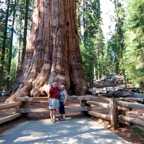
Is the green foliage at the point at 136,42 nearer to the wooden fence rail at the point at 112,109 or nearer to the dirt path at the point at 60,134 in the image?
the wooden fence rail at the point at 112,109

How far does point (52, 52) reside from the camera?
14055 mm

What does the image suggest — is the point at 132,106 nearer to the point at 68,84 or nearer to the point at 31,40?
the point at 68,84

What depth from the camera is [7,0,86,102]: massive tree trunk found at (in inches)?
513

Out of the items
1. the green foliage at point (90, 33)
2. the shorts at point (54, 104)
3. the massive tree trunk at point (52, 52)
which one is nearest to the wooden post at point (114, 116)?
the shorts at point (54, 104)

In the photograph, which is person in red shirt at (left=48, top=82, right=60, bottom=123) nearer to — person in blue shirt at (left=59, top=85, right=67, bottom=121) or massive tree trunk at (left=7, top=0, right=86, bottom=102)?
person in blue shirt at (left=59, top=85, right=67, bottom=121)

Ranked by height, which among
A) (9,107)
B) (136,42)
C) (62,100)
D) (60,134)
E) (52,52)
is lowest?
(60,134)

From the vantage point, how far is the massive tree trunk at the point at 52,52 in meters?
13.0

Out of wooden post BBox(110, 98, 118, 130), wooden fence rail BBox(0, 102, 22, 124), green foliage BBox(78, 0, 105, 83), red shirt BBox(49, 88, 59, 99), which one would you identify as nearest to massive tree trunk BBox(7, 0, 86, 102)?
wooden fence rail BBox(0, 102, 22, 124)

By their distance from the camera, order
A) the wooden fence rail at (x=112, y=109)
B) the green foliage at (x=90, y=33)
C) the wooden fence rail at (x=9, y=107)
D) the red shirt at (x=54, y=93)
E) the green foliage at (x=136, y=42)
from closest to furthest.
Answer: the wooden fence rail at (x=112, y=109) → the wooden fence rail at (x=9, y=107) → the red shirt at (x=54, y=93) → the green foliage at (x=136, y=42) → the green foliage at (x=90, y=33)

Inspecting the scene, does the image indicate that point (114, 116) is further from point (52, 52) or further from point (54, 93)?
point (52, 52)

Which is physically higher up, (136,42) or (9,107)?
(136,42)

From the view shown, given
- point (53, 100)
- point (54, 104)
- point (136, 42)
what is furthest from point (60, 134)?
point (136, 42)

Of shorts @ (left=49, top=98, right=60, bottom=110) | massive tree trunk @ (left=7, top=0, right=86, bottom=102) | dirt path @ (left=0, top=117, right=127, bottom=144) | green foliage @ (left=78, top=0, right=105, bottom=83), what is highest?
green foliage @ (left=78, top=0, right=105, bottom=83)

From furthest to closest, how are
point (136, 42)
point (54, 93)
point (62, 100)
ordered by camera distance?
1. point (136, 42)
2. point (62, 100)
3. point (54, 93)
